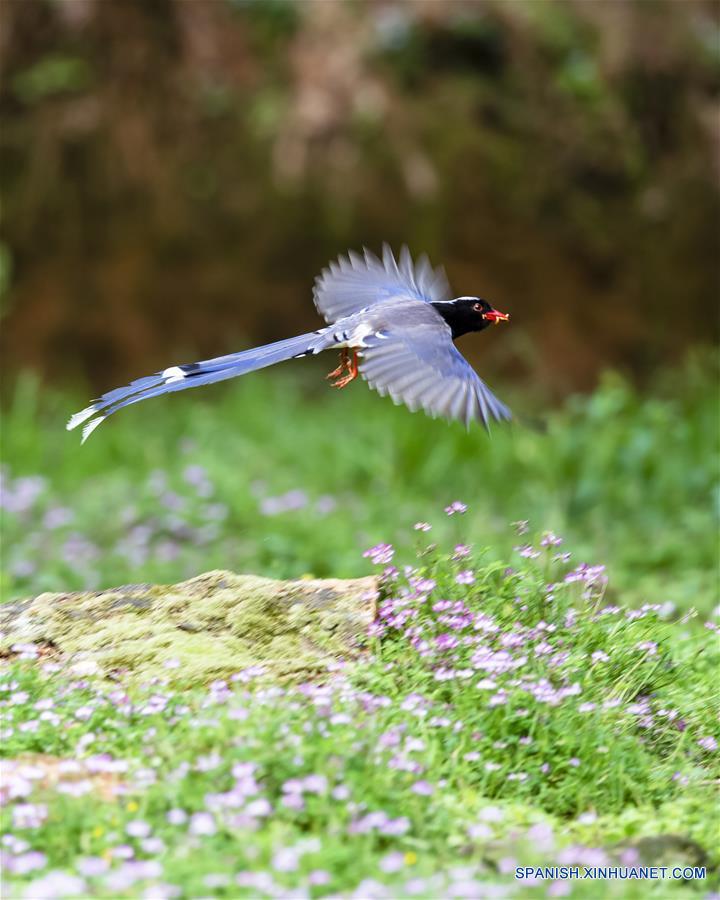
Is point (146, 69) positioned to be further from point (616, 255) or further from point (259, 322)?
point (616, 255)

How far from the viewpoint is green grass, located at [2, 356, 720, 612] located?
5.21 metres

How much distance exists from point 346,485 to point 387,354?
286 centimetres

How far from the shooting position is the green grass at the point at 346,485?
5.21 metres

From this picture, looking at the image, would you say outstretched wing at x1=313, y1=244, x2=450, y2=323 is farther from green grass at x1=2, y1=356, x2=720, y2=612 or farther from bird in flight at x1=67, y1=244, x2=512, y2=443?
green grass at x1=2, y1=356, x2=720, y2=612

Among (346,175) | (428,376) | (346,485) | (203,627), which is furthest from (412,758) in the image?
(346,175)

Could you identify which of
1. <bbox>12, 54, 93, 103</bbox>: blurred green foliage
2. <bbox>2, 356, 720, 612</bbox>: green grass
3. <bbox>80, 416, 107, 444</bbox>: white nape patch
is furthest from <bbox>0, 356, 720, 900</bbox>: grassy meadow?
<bbox>12, 54, 93, 103</bbox>: blurred green foliage

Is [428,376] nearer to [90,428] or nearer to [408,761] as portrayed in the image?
[90,428]

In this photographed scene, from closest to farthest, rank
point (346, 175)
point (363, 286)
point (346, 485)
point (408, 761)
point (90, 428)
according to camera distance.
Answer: point (408, 761) → point (90, 428) → point (363, 286) → point (346, 485) → point (346, 175)

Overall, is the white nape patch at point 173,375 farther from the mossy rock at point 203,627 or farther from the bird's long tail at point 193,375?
the mossy rock at point 203,627

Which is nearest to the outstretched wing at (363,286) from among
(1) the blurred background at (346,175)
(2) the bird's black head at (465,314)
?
(2) the bird's black head at (465,314)

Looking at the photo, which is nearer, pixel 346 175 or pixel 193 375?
pixel 193 375

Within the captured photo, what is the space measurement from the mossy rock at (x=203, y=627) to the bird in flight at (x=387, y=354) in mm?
462

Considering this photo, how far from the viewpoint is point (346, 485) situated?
6176 mm

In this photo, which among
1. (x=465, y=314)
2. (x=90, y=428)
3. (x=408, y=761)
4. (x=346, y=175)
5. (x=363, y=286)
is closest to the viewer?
(x=408, y=761)
